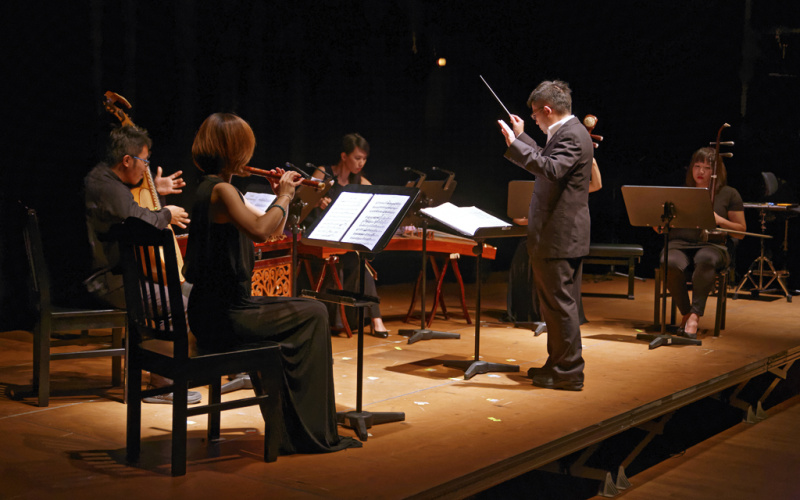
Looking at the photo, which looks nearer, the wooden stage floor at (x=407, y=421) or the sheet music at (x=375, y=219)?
the wooden stage floor at (x=407, y=421)

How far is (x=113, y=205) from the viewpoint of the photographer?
12.0 ft

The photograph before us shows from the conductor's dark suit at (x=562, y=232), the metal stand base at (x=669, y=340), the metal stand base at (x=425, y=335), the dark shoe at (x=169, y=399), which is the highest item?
the conductor's dark suit at (x=562, y=232)

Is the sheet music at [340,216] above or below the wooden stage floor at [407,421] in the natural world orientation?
above

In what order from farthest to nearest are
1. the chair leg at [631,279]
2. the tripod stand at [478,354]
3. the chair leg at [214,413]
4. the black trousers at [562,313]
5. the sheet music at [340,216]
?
1. the chair leg at [631,279]
2. the tripod stand at [478,354]
3. the black trousers at [562,313]
4. the sheet music at [340,216]
5. the chair leg at [214,413]

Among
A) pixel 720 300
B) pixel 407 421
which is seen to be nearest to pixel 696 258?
pixel 720 300

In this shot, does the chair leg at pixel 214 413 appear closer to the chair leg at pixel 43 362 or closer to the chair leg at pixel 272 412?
the chair leg at pixel 272 412

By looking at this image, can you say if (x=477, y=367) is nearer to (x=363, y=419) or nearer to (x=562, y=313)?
(x=562, y=313)

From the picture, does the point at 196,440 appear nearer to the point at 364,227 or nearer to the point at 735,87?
the point at 364,227

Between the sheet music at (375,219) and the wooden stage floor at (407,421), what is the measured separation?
779 mm

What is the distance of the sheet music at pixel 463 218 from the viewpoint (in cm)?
424

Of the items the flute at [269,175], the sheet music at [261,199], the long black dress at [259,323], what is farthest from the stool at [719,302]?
the long black dress at [259,323]

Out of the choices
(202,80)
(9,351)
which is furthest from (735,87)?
(9,351)

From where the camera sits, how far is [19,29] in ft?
16.5

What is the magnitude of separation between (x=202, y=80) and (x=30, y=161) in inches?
49.8
